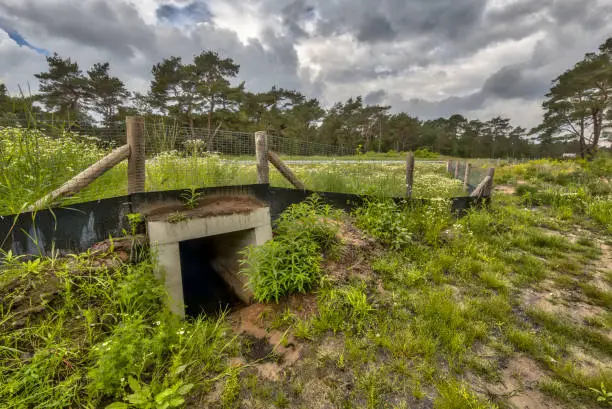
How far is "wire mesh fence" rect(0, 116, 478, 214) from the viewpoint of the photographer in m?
2.92

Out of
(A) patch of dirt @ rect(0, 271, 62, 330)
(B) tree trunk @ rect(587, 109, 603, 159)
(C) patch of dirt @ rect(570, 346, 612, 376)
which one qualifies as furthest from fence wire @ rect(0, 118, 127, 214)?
(B) tree trunk @ rect(587, 109, 603, 159)

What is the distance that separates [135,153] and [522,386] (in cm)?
485

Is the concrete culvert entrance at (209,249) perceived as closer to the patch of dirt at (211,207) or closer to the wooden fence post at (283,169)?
the patch of dirt at (211,207)

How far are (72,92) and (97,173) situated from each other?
25593 mm

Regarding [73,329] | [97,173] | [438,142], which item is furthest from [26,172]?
[438,142]

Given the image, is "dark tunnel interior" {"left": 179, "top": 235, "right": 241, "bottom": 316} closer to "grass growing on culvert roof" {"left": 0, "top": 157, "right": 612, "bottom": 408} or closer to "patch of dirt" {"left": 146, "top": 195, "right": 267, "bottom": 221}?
"patch of dirt" {"left": 146, "top": 195, "right": 267, "bottom": 221}

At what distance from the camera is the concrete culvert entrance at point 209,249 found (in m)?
3.36

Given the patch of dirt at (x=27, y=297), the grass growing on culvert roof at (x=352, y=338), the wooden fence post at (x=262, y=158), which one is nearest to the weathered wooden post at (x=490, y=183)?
the grass growing on culvert roof at (x=352, y=338)

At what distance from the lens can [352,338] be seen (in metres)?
2.50

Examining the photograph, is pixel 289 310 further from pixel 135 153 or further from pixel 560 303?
pixel 560 303

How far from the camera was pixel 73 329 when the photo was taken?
226 cm

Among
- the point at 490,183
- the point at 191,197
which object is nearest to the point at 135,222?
the point at 191,197

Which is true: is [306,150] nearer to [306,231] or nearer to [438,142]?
[306,231]

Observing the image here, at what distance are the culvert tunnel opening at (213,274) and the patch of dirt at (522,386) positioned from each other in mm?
3346
